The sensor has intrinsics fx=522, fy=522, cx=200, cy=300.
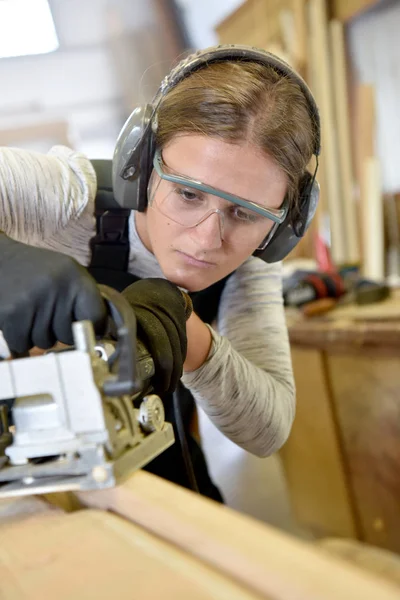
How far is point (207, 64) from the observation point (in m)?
0.77

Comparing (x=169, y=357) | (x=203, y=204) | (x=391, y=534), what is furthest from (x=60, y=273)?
(x=391, y=534)

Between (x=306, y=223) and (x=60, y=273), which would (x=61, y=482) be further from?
(x=306, y=223)

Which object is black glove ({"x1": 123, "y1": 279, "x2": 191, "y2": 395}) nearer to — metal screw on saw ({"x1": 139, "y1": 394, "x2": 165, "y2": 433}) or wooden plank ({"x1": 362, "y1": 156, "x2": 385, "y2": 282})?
metal screw on saw ({"x1": 139, "y1": 394, "x2": 165, "y2": 433})

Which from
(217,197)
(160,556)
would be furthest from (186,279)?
(160,556)

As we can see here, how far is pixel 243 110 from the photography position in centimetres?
75

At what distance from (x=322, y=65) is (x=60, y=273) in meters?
2.55

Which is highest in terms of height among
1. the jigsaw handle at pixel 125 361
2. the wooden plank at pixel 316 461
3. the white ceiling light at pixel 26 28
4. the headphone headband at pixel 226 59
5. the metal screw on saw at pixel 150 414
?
the white ceiling light at pixel 26 28

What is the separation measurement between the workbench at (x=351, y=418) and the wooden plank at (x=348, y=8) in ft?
5.01

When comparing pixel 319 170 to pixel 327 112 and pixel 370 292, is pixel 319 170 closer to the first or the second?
pixel 327 112

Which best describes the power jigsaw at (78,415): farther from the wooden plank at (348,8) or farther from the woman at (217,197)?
the wooden plank at (348,8)

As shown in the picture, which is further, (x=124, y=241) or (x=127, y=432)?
(x=124, y=241)

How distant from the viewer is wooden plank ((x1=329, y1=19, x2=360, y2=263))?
8.71ft

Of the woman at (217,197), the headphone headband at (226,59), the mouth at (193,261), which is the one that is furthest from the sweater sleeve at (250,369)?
the headphone headband at (226,59)

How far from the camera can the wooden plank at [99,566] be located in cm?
38
